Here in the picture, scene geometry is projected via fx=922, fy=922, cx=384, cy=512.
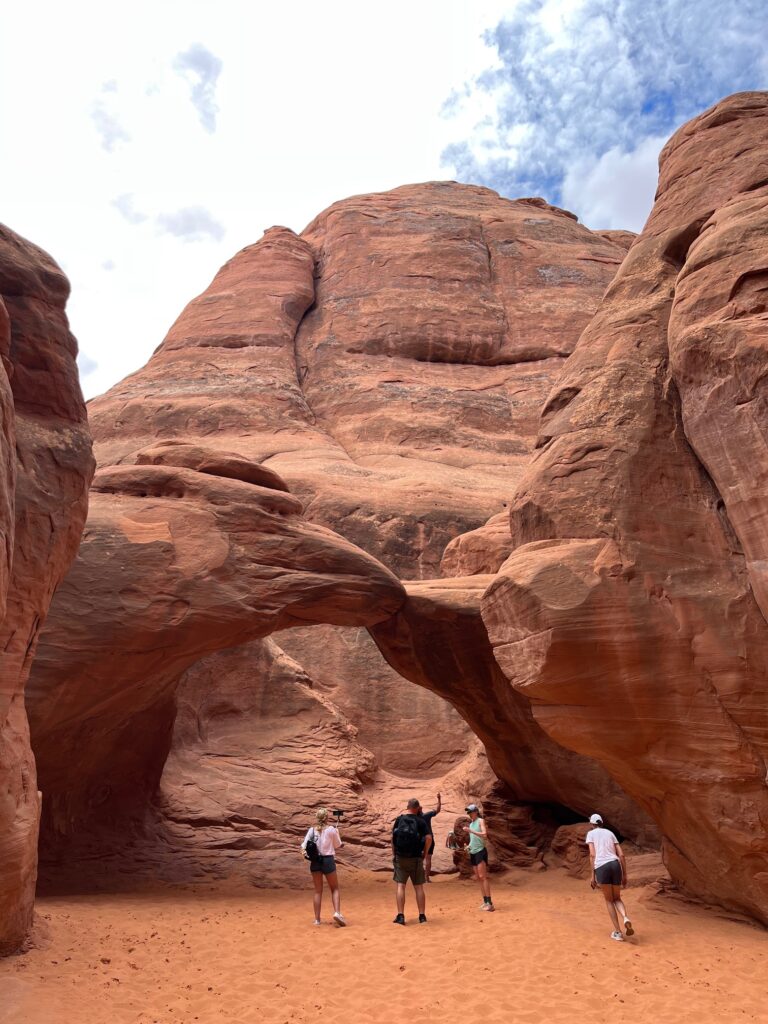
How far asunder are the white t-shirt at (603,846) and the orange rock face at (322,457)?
19.2 feet

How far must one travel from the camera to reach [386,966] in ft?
32.0

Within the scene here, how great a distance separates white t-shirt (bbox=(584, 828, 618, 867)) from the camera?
1037 centimetres

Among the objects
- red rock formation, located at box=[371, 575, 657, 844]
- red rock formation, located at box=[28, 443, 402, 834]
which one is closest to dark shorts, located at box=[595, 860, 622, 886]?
red rock formation, located at box=[371, 575, 657, 844]

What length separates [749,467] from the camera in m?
10.7

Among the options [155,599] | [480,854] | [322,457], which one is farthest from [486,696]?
[322,457]

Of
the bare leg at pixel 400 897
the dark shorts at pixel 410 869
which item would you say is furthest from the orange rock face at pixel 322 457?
the bare leg at pixel 400 897

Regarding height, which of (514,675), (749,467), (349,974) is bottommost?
(349,974)

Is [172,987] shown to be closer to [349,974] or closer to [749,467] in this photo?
[349,974]

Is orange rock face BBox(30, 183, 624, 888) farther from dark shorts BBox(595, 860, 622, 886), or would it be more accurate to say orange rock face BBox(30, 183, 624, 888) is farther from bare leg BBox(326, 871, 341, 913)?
dark shorts BBox(595, 860, 622, 886)

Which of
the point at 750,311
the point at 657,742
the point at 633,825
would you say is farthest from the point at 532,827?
the point at 750,311

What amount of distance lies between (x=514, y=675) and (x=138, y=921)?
5.63 meters

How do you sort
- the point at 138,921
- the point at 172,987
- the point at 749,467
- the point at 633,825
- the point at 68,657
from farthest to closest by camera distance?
the point at 633,825
the point at 68,657
the point at 138,921
the point at 749,467
the point at 172,987

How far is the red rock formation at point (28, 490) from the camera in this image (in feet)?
30.7

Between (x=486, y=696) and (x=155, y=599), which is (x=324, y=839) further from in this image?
(x=486, y=696)
